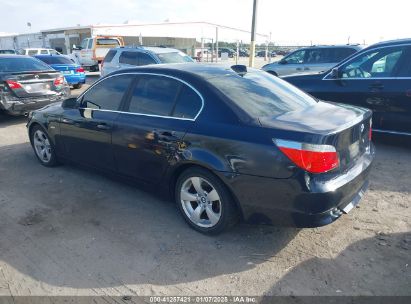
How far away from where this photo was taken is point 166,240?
337 centimetres

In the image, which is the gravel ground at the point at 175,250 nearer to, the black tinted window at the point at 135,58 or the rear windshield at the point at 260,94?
the rear windshield at the point at 260,94

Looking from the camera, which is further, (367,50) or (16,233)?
(367,50)

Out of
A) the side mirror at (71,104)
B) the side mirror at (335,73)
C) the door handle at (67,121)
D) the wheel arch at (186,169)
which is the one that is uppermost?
the side mirror at (335,73)

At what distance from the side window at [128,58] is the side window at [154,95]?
7363mm

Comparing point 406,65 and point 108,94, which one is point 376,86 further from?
point 108,94

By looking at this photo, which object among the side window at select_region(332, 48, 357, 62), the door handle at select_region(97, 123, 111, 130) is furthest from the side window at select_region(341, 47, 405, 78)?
the side window at select_region(332, 48, 357, 62)

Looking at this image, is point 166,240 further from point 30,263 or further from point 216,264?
point 30,263

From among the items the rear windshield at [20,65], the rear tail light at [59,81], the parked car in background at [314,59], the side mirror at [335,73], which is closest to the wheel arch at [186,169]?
the side mirror at [335,73]

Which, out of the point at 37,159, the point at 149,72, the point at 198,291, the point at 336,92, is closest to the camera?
the point at 198,291

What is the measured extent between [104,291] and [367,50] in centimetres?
556

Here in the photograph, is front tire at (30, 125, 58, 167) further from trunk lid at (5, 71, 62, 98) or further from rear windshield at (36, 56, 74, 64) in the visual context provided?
rear windshield at (36, 56, 74, 64)

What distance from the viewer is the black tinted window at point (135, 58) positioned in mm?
10459

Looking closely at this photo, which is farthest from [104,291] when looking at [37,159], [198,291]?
[37,159]

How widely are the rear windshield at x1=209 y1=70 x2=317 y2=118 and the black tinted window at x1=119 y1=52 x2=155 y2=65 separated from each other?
7.07 m
